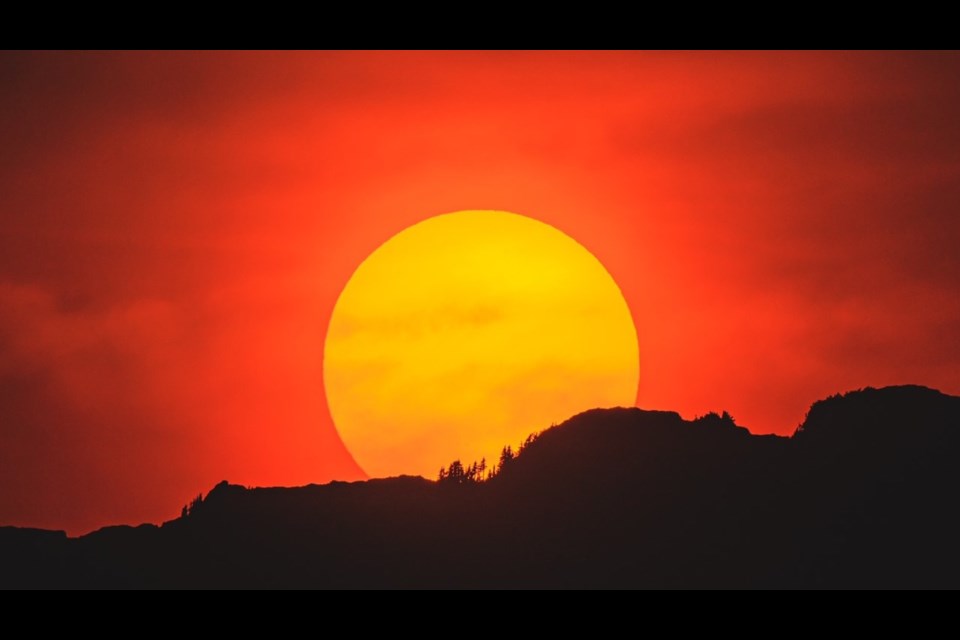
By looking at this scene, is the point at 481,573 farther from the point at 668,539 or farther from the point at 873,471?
the point at 873,471

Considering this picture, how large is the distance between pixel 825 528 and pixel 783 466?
23.2 ft

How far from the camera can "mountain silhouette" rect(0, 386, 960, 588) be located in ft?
403

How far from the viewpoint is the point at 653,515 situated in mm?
126188

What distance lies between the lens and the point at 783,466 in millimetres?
125875

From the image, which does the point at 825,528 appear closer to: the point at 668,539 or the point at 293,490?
the point at 668,539

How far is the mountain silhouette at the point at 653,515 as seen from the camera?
403ft

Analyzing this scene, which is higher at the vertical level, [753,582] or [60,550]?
[60,550]

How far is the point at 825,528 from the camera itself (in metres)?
125
